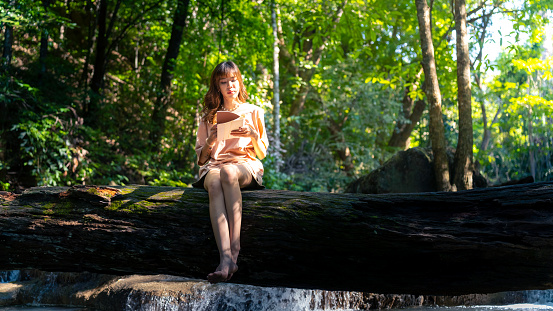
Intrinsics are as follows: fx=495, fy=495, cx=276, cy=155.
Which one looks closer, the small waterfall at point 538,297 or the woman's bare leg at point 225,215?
the woman's bare leg at point 225,215

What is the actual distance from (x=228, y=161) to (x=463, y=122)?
543cm

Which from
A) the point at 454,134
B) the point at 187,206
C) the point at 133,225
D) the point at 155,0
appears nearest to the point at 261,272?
the point at 187,206

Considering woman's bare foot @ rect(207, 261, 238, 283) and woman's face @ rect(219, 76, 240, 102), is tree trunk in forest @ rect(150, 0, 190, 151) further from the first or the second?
woman's bare foot @ rect(207, 261, 238, 283)

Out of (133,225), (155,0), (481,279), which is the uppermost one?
A: (155,0)

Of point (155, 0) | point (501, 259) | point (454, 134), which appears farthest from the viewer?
point (454, 134)

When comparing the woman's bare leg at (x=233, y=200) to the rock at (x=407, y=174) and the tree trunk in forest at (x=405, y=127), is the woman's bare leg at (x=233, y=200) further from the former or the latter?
the tree trunk in forest at (x=405, y=127)

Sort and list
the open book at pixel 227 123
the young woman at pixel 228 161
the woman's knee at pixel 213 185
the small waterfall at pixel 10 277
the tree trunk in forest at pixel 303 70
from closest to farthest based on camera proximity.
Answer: the young woman at pixel 228 161 → the woman's knee at pixel 213 185 → the open book at pixel 227 123 → the small waterfall at pixel 10 277 → the tree trunk in forest at pixel 303 70

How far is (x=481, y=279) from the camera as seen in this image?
3391mm

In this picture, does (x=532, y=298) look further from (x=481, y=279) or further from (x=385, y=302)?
(x=481, y=279)

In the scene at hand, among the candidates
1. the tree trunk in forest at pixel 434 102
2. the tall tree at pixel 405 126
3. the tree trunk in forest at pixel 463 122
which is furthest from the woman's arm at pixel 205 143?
the tall tree at pixel 405 126

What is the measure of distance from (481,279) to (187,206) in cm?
214

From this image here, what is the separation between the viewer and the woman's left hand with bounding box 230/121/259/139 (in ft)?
13.1

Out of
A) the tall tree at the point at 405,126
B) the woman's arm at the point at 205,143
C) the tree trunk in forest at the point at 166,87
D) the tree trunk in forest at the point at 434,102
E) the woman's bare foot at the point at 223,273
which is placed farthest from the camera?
the tall tree at the point at 405,126

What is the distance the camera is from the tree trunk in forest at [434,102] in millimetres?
8422
